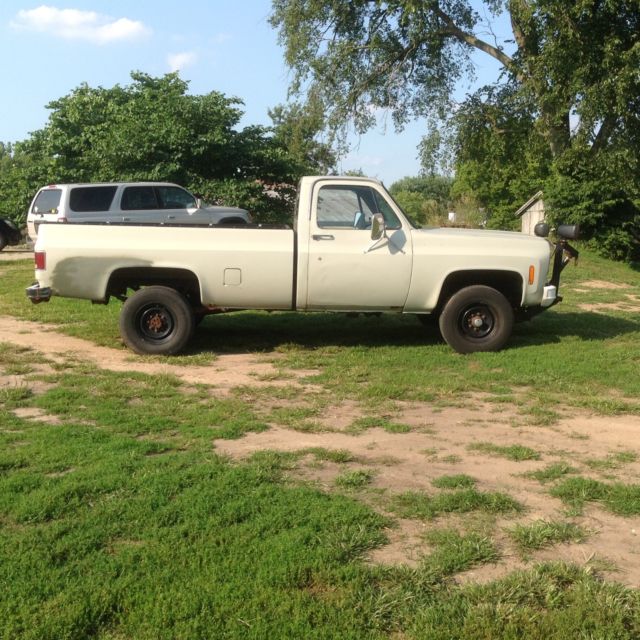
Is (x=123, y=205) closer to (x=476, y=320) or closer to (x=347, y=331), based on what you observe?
(x=347, y=331)

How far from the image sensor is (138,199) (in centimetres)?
1692

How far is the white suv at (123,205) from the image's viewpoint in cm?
1653

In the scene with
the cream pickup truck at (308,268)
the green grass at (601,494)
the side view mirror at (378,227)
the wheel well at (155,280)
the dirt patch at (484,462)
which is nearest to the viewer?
the dirt patch at (484,462)

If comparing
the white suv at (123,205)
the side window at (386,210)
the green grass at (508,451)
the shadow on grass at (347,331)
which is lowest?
the green grass at (508,451)

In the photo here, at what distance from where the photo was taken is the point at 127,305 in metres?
8.23

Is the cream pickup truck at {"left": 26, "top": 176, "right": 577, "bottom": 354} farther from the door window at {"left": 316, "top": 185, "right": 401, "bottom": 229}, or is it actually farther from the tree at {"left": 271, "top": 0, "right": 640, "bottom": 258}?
the tree at {"left": 271, "top": 0, "right": 640, "bottom": 258}

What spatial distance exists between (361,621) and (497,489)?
168cm

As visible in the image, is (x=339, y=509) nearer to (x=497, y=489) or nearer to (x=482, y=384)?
(x=497, y=489)

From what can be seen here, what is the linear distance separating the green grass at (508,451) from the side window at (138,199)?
13.1m

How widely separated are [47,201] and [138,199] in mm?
2298

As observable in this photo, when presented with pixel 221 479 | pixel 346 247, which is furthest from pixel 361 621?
pixel 346 247

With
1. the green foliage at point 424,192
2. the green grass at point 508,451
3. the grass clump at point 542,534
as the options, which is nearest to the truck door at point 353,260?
the green grass at point 508,451

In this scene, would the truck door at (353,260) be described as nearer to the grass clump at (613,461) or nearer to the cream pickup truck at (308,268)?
the cream pickup truck at (308,268)

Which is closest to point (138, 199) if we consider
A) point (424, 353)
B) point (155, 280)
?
point (155, 280)
